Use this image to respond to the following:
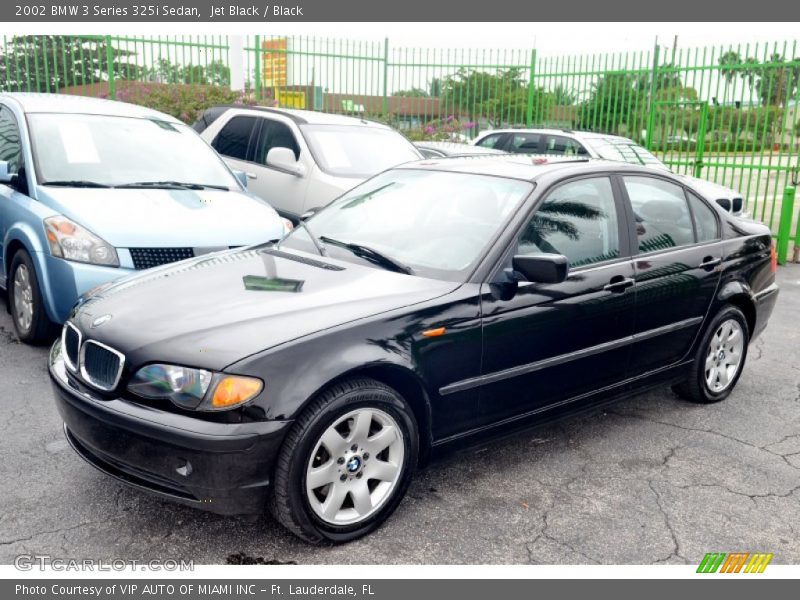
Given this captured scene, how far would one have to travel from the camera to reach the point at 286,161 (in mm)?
8008

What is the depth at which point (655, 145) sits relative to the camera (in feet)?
44.8

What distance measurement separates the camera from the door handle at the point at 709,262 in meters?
4.68

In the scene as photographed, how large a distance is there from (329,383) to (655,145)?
12.1m

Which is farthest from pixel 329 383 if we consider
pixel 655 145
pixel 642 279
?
pixel 655 145

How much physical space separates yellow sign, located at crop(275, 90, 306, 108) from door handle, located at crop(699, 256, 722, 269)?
11.0 m

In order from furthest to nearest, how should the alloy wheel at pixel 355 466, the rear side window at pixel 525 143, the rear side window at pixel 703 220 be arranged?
the rear side window at pixel 525 143
the rear side window at pixel 703 220
the alloy wheel at pixel 355 466

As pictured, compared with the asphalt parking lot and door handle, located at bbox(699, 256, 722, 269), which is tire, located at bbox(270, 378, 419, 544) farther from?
door handle, located at bbox(699, 256, 722, 269)

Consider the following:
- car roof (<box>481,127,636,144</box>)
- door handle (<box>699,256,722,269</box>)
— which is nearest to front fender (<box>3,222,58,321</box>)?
door handle (<box>699,256,722,269</box>)

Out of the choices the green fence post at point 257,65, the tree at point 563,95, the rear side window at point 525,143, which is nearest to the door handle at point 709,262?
the rear side window at point 525,143

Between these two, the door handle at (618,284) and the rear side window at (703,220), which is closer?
the door handle at (618,284)

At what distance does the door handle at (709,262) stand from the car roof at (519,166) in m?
0.61

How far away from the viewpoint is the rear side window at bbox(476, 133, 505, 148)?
12.1 m

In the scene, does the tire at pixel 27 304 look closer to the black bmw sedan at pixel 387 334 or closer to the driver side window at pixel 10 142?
the driver side window at pixel 10 142

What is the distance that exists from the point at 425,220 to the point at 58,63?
1080 cm
